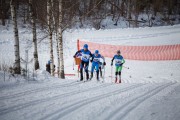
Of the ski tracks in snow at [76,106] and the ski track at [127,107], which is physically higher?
the ski tracks in snow at [76,106]

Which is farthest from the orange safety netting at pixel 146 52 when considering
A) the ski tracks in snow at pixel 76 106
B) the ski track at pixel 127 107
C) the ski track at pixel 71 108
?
the ski track at pixel 71 108

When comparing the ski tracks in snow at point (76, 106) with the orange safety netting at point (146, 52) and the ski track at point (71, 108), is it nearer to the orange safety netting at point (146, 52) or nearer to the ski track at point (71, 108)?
the ski track at point (71, 108)

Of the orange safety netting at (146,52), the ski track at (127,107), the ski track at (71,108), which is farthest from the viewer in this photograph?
the orange safety netting at (146,52)

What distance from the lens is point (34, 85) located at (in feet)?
26.3

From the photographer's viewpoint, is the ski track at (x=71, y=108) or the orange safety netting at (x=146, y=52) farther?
the orange safety netting at (x=146, y=52)

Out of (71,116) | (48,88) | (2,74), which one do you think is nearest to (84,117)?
(71,116)

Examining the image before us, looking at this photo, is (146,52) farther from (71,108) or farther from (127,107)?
(71,108)

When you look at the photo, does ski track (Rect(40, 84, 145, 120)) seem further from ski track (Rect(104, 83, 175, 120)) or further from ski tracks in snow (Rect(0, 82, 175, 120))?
ski track (Rect(104, 83, 175, 120))

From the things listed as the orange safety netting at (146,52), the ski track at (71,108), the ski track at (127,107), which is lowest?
the ski track at (127,107)

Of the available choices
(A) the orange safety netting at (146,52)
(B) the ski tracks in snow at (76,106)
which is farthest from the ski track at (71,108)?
(A) the orange safety netting at (146,52)

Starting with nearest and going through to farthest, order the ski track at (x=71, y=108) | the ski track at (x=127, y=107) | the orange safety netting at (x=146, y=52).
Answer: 1. the ski track at (x=71, y=108)
2. the ski track at (x=127, y=107)
3. the orange safety netting at (x=146, y=52)

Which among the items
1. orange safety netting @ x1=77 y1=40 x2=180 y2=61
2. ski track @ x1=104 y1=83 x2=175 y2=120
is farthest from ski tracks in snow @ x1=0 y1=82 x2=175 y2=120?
orange safety netting @ x1=77 y1=40 x2=180 y2=61

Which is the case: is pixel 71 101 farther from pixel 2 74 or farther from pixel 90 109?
pixel 2 74

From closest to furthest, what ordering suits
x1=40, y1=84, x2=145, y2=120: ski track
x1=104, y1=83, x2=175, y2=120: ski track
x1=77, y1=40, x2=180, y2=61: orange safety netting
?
x1=40, y1=84, x2=145, y2=120: ski track < x1=104, y1=83, x2=175, y2=120: ski track < x1=77, y1=40, x2=180, y2=61: orange safety netting
